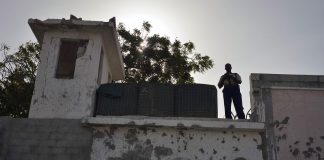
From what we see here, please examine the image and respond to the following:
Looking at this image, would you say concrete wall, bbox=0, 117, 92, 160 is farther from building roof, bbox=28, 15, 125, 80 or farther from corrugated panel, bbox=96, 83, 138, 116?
building roof, bbox=28, 15, 125, 80

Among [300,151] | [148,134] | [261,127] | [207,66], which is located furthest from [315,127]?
[207,66]

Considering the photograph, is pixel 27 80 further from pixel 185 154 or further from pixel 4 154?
pixel 185 154

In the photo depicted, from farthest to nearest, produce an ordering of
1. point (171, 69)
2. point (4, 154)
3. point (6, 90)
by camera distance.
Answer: point (171, 69)
point (6, 90)
point (4, 154)

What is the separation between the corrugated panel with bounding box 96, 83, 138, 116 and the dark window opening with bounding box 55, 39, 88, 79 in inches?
34.9

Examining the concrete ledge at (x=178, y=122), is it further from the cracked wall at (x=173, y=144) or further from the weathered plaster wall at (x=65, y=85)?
the weathered plaster wall at (x=65, y=85)

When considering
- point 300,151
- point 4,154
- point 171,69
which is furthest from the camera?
point 171,69

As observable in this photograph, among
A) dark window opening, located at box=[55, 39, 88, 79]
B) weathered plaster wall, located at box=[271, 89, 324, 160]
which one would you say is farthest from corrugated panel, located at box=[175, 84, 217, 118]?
dark window opening, located at box=[55, 39, 88, 79]

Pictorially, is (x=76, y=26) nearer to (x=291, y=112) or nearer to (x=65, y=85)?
(x=65, y=85)

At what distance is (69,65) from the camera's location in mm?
9133

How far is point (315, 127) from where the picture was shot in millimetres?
9156

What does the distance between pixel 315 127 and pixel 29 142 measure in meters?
6.69

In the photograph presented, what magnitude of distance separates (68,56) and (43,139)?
2194 mm

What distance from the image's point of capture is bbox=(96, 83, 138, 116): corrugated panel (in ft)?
28.7

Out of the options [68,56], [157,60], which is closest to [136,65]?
[157,60]
